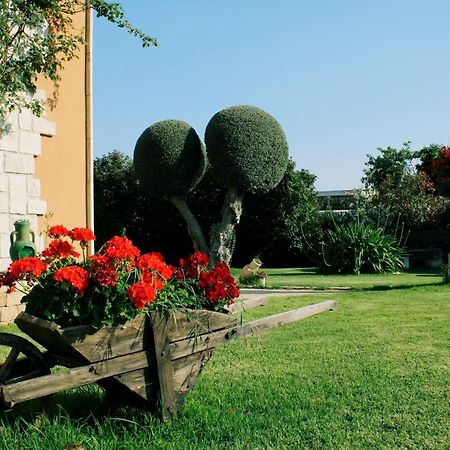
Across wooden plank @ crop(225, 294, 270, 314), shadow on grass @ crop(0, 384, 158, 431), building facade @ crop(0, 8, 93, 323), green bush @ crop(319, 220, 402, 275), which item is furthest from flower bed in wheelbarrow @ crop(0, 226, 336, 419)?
green bush @ crop(319, 220, 402, 275)

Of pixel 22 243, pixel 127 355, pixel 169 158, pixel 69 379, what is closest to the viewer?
pixel 69 379

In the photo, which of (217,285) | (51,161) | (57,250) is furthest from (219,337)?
Result: (51,161)

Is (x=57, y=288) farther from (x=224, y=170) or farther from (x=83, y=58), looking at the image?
(x=224, y=170)

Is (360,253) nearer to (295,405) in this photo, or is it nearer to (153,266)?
(295,405)

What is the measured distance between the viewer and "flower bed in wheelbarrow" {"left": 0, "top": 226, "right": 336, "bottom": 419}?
126 inches

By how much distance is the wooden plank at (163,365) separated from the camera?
11.3 feet

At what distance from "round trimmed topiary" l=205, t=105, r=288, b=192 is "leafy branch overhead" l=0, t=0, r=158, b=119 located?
9.42m

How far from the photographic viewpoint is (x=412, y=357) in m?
5.53

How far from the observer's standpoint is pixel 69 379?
10.2ft

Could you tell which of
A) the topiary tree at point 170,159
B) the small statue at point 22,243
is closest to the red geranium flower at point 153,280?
the small statue at point 22,243

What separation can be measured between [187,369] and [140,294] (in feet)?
2.24

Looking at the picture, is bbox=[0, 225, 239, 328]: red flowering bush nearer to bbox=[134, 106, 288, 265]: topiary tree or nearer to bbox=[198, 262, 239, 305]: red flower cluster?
bbox=[198, 262, 239, 305]: red flower cluster

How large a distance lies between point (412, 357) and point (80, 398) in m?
2.89

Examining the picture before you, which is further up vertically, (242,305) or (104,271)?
(104,271)
